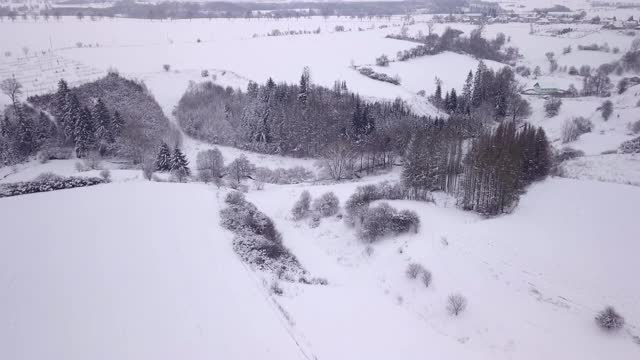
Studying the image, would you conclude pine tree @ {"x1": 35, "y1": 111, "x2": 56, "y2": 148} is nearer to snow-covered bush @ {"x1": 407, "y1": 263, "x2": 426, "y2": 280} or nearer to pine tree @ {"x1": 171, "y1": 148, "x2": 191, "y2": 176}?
pine tree @ {"x1": 171, "y1": 148, "x2": 191, "y2": 176}

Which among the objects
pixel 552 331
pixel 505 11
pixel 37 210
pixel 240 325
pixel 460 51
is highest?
pixel 505 11

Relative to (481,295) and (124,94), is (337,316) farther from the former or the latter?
(124,94)

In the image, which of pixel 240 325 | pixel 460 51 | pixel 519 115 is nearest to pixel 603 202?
pixel 240 325

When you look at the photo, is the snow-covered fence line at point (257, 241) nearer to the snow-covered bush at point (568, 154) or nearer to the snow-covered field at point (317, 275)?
the snow-covered field at point (317, 275)

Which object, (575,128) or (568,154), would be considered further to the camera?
(575,128)

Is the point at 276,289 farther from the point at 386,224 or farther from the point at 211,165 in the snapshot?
the point at 211,165

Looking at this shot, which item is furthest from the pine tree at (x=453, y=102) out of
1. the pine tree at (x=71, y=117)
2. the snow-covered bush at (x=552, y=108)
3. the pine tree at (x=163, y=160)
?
the pine tree at (x=71, y=117)

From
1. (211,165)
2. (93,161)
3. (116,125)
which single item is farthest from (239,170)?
(116,125)
